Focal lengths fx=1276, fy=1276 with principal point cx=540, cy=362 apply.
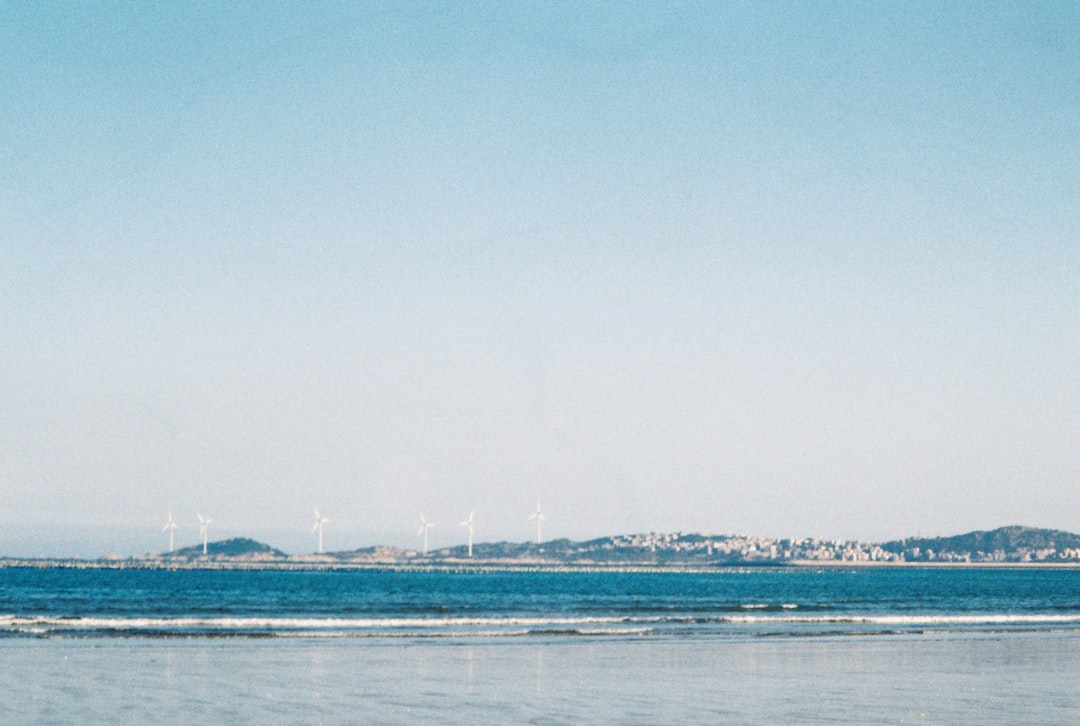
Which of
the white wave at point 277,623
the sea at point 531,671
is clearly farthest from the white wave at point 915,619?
the white wave at point 277,623

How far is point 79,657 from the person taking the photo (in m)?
37.8

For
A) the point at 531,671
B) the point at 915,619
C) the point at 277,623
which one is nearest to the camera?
the point at 531,671

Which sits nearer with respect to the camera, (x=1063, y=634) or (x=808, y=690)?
(x=808, y=690)

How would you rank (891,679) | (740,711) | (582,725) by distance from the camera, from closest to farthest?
(582,725), (740,711), (891,679)


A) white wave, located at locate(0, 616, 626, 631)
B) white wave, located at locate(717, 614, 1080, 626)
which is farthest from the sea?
white wave, located at locate(717, 614, 1080, 626)

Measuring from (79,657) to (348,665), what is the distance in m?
8.43

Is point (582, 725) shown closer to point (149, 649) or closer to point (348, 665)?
point (348, 665)

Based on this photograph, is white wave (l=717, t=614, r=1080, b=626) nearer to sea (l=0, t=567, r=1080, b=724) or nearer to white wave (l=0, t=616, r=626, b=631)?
sea (l=0, t=567, r=1080, b=724)

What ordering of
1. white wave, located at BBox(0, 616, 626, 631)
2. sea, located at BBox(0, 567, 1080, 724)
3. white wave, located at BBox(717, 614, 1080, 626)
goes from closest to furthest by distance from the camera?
sea, located at BBox(0, 567, 1080, 724)
white wave, located at BBox(0, 616, 626, 631)
white wave, located at BBox(717, 614, 1080, 626)

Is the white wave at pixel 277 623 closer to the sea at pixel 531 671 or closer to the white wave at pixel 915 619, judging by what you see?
the sea at pixel 531 671

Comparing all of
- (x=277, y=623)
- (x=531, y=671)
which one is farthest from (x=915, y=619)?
(x=531, y=671)

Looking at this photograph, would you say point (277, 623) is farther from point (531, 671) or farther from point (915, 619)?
point (915, 619)

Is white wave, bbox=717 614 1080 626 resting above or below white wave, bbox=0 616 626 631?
below

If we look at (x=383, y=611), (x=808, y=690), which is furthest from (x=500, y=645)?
(x=383, y=611)
